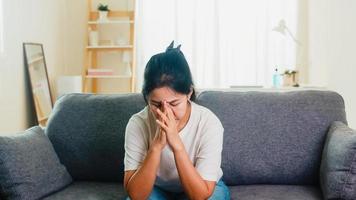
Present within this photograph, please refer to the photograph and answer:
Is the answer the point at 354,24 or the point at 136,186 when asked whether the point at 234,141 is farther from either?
the point at 354,24

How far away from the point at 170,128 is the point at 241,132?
1.90ft

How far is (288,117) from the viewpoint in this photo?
6.19 ft

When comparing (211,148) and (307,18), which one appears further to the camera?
(307,18)

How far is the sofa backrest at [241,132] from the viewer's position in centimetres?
184

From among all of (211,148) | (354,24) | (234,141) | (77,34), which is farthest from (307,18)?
(211,148)

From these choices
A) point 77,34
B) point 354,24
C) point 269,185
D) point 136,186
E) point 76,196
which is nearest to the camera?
point 136,186

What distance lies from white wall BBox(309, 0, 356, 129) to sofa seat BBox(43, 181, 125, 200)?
6.53 ft

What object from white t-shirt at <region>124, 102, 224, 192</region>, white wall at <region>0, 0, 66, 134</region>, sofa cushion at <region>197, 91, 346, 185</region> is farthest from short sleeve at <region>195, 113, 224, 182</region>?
white wall at <region>0, 0, 66, 134</region>

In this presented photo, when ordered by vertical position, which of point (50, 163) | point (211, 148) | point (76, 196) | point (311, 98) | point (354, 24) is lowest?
point (76, 196)

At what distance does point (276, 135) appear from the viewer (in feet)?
6.13

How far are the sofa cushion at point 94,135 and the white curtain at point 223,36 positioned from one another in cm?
254

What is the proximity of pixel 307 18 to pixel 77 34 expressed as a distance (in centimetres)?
263

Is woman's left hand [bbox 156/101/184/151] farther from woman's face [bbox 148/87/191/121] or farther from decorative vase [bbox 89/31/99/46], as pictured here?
decorative vase [bbox 89/31/99/46]

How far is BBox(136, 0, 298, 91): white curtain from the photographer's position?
438 centimetres
